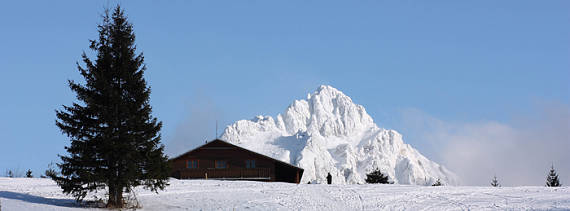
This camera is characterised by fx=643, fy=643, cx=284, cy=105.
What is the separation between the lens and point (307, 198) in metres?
31.4

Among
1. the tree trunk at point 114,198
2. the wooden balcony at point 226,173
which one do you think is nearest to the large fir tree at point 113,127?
the tree trunk at point 114,198

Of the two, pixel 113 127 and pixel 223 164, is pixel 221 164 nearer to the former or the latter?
pixel 223 164

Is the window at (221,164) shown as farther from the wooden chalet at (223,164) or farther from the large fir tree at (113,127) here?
the large fir tree at (113,127)

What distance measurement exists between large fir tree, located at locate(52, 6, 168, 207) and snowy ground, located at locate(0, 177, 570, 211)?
5.20 feet

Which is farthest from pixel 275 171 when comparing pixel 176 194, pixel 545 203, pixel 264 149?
pixel 264 149

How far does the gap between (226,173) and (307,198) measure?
1007 inches

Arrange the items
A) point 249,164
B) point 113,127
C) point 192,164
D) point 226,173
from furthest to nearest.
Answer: point 249,164, point 192,164, point 226,173, point 113,127

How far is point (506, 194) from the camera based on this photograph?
34188 mm

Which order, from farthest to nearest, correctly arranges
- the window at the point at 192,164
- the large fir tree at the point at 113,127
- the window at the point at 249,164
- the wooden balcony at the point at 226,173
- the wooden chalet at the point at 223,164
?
the window at the point at 249,164 → the window at the point at 192,164 → the wooden chalet at the point at 223,164 → the wooden balcony at the point at 226,173 → the large fir tree at the point at 113,127

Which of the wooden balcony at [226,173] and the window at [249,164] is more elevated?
the window at [249,164]

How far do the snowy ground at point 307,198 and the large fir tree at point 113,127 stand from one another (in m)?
1.58

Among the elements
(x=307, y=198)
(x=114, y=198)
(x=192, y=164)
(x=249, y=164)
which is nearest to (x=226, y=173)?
(x=249, y=164)

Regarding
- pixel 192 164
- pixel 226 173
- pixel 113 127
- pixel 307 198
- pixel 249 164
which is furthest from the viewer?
pixel 249 164

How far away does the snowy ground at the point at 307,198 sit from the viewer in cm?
2731
